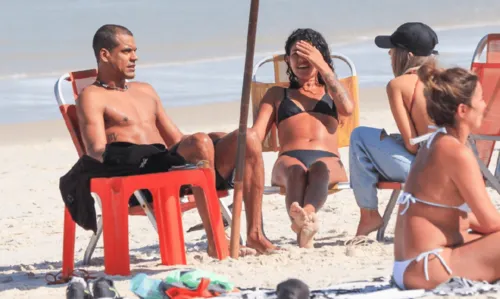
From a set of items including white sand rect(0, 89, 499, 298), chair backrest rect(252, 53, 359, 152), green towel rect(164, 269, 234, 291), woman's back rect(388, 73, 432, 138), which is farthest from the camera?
chair backrest rect(252, 53, 359, 152)

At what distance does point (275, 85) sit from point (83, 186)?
176 cm

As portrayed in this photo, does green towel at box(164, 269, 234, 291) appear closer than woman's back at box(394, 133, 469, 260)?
No

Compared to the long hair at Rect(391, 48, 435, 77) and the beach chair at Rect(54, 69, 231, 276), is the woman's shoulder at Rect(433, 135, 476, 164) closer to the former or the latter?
the beach chair at Rect(54, 69, 231, 276)

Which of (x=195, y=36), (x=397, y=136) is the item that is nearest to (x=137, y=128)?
(x=397, y=136)

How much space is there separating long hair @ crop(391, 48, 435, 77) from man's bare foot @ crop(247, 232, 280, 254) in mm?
1163

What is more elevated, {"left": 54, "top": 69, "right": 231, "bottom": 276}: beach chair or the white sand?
{"left": 54, "top": 69, "right": 231, "bottom": 276}: beach chair

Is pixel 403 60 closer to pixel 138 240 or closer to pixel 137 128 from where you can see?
pixel 137 128

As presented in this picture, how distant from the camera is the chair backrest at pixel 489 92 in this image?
249 inches

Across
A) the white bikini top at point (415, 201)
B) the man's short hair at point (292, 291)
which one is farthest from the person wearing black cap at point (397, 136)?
the man's short hair at point (292, 291)

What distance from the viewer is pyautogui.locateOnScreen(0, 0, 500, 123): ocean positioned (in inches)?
555

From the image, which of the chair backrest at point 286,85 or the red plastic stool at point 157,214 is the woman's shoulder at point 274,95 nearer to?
the chair backrest at point 286,85

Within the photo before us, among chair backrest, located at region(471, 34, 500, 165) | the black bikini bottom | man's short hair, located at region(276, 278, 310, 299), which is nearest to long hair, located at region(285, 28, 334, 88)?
the black bikini bottom

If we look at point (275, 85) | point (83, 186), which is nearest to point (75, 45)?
point (275, 85)

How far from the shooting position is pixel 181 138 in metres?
6.40
